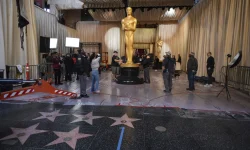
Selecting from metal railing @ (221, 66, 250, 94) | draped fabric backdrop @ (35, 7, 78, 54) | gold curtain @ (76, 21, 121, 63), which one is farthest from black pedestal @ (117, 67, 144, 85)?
gold curtain @ (76, 21, 121, 63)

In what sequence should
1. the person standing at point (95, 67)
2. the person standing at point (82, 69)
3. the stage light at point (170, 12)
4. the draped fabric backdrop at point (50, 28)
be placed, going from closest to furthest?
the person standing at point (82, 69), the person standing at point (95, 67), the draped fabric backdrop at point (50, 28), the stage light at point (170, 12)

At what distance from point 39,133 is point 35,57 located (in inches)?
306

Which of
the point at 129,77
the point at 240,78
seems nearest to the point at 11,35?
the point at 129,77

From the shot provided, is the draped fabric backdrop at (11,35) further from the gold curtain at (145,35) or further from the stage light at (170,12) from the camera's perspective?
the gold curtain at (145,35)

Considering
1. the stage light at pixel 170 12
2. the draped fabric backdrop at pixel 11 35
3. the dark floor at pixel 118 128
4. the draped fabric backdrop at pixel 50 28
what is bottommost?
the dark floor at pixel 118 128

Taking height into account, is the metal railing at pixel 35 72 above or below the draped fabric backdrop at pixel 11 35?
below

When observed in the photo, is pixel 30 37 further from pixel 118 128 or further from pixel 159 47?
pixel 159 47

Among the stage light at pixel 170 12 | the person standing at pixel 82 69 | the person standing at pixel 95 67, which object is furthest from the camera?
the stage light at pixel 170 12

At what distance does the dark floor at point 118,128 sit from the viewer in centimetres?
311

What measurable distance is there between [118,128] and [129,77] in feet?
20.7

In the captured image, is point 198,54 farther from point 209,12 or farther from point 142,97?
point 142,97

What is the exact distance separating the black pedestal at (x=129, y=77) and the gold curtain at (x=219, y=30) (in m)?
4.54

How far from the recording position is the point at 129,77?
32.9 feet

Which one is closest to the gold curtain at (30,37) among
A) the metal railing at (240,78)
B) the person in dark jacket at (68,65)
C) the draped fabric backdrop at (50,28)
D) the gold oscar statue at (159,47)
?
the person in dark jacket at (68,65)
